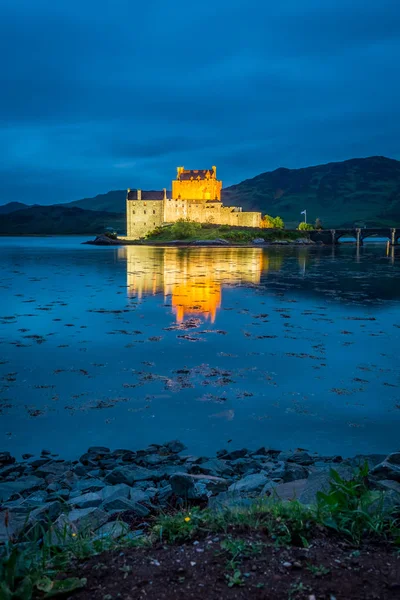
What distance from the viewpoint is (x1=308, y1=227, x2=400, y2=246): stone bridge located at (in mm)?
126062

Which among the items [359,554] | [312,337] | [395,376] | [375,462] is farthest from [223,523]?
[312,337]

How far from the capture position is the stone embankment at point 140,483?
5.03 meters

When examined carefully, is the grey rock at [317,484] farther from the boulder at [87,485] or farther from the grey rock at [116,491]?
the boulder at [87,485]

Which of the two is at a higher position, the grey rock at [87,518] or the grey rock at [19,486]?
the grey rock at [87,518]

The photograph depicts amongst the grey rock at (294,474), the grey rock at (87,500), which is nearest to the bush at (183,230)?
the grey rock at (294,474)

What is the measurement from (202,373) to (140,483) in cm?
632

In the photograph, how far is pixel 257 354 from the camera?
595 inches

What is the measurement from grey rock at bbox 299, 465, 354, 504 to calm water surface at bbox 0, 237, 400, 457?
3.05 meters

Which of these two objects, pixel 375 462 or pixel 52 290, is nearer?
pixel 375 462

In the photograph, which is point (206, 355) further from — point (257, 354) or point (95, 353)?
point (95, 353)

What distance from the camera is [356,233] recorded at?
131375 millimetres

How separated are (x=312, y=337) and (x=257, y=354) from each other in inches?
125

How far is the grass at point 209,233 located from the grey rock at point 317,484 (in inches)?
4163

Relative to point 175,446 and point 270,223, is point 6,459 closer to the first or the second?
point 175,446
